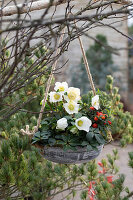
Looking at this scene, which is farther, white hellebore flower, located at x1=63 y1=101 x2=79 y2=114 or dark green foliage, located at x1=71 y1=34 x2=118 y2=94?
dark green foliage, located at x1=71 y1=34 x2=118 y2=94

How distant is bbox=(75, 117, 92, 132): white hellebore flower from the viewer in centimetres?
121

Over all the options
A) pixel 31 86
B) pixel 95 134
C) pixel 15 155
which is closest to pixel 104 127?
pixel 95 134

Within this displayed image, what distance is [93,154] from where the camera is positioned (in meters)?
1.29

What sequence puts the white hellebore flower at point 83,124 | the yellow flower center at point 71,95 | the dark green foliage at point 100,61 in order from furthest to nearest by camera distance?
the dark green foliage at point 100,61 → the yellow flower center at point 71,95 → the white hellebore flower at point 83,124

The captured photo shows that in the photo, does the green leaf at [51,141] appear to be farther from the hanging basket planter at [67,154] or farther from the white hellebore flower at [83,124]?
the white hellebore flower at [83,124]

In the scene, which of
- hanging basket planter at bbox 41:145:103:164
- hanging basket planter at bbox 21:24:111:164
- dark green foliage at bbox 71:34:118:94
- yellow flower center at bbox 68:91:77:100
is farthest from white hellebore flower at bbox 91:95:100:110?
dark green foliage at bbox 71:34:118:94

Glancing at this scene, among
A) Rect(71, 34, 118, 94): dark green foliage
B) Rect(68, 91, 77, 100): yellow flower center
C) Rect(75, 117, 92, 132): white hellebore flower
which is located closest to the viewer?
Rect(75, 117, 92, 132): white hellebore flower

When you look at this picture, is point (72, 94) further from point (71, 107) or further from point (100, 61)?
point (100, 61)

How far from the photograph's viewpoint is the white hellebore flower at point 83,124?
3.97 feet

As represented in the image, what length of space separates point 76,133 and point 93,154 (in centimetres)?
15

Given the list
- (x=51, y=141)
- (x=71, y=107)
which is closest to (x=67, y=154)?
(x=51, y=141)

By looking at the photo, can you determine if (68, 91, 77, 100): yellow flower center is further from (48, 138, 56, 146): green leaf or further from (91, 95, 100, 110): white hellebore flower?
(48, 138, 56, 146): green leaf

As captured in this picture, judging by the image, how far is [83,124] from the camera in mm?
1220

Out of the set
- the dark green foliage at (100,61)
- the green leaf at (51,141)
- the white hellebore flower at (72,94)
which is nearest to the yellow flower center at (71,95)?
the white hellebore flower at (72,94)
